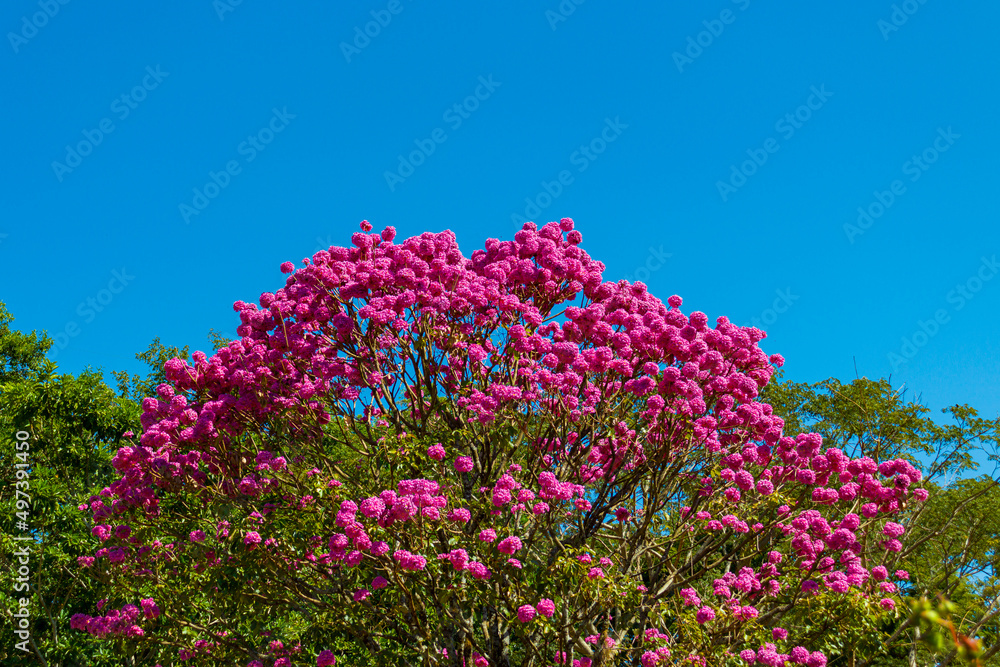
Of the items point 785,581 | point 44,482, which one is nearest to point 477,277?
point 785,581

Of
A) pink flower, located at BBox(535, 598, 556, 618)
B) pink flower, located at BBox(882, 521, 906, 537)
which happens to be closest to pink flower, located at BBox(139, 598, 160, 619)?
pink flower, located at BBox(535, 598, 556, 618)

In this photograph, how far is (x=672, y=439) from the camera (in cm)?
925

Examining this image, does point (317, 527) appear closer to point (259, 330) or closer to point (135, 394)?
point (259, 330)

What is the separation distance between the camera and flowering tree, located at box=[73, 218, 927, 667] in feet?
27.7

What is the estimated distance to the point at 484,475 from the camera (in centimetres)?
955

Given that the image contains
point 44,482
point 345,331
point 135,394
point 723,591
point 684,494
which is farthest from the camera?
point 135,394

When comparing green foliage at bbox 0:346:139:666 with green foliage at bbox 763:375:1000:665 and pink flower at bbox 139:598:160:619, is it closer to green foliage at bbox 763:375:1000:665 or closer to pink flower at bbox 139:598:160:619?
pink flower at bbox 139:598:160:619

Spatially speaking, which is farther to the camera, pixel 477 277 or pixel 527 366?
pixel 477 277

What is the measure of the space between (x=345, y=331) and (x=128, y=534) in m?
3.93

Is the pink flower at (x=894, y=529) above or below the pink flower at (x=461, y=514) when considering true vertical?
above

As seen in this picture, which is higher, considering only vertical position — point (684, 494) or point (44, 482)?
point (684, 494)

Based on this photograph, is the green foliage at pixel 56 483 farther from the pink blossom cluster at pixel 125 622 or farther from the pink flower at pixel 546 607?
the pink flower at pixel 546 607

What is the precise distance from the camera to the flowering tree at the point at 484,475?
27.7ft

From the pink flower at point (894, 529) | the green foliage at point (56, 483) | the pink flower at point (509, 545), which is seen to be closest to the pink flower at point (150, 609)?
the pink flower at point (509, 545)
